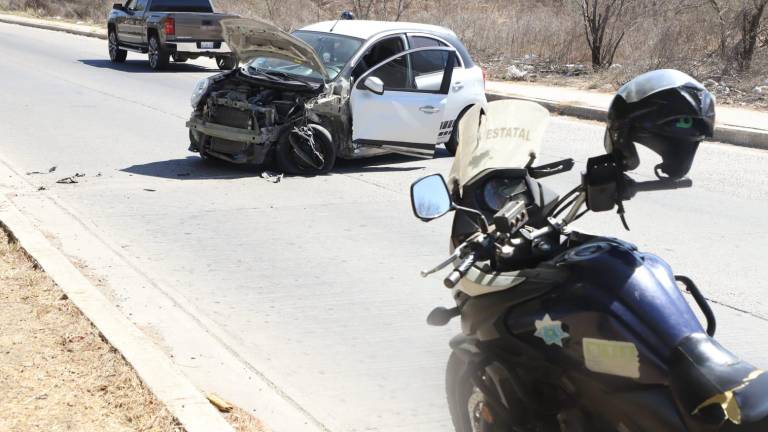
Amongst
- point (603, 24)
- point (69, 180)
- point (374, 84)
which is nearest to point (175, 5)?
point (603, 24)

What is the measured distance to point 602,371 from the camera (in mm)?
3072

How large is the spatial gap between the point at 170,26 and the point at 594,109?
11866 millimetres

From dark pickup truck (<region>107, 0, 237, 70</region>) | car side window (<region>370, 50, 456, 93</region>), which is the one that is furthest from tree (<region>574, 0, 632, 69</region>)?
car side window (<region>370, 50, 456, 93</region>)

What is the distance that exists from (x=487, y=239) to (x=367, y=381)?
7.99 feet

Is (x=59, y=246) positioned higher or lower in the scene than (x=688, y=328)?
lower

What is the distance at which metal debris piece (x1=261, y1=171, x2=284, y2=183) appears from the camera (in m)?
11.3

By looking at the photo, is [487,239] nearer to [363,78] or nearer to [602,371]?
[602,371]

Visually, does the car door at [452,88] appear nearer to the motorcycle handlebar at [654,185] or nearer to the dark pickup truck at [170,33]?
the motorcycle handlebar at [654,185]

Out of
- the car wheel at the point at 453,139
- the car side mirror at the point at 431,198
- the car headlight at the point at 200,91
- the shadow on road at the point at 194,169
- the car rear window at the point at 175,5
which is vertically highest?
the car side mirror at the point at 431,198

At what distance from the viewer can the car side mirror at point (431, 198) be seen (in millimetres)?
3391

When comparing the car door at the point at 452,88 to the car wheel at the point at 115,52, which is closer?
the car door at the point at 452,88

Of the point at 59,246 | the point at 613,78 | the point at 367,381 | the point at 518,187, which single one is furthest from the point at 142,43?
the point at 518,187

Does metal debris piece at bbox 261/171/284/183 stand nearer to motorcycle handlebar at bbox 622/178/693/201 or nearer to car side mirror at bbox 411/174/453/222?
car side mirror at bbox 411/174/453/222

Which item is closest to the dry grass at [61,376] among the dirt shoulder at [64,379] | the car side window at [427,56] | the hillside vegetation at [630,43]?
the dirt shoulder at [64,379]
